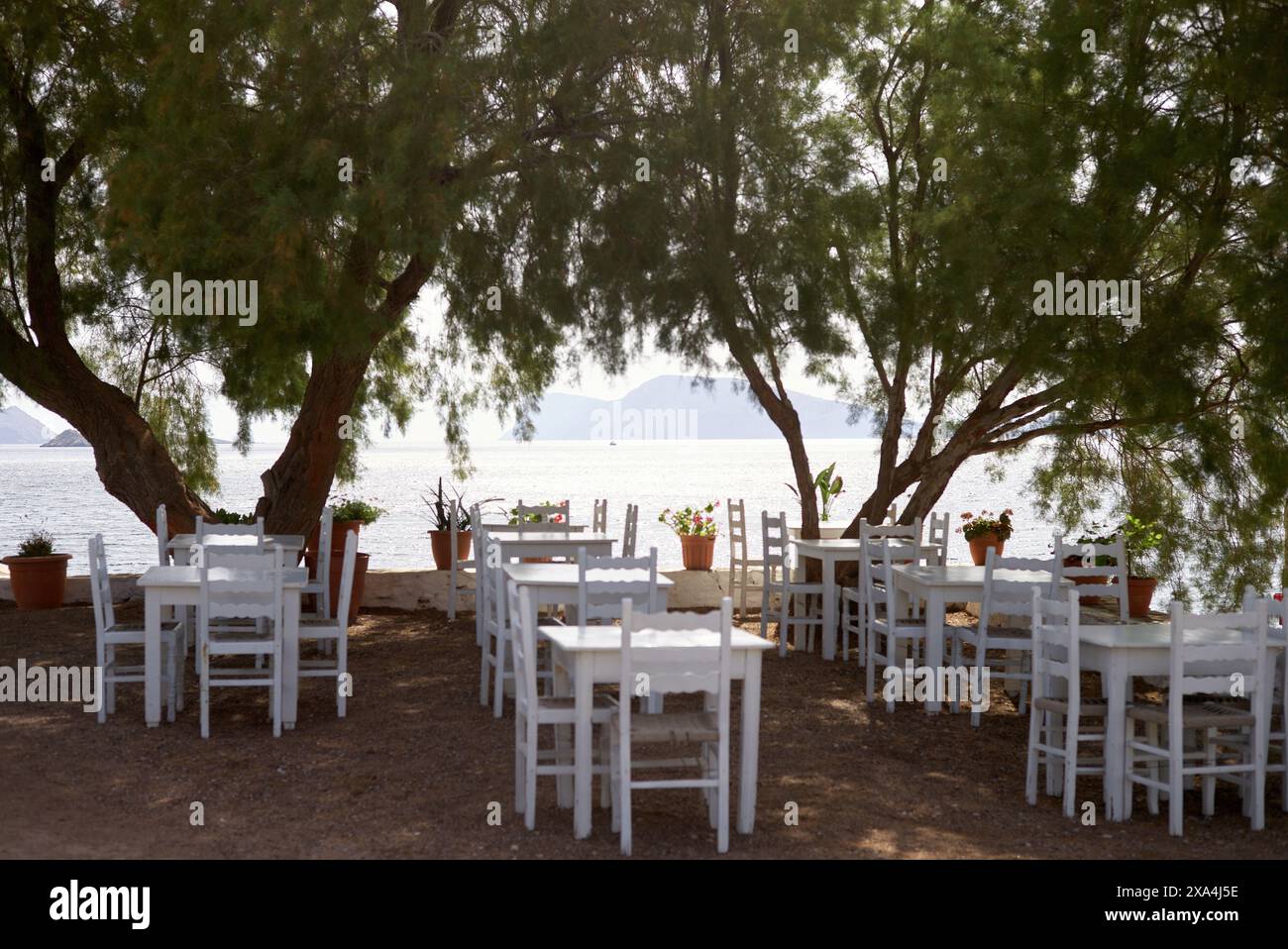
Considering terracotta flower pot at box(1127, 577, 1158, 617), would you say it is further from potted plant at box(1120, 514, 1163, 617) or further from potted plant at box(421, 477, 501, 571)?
potted plant at box(421, 477, 501, 571)

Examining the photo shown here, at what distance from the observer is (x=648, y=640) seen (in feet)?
15.6

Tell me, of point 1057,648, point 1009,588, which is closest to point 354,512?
point 1009,588

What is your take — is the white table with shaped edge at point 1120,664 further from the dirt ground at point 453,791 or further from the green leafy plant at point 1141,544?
the green leafy plant at point 1141,544

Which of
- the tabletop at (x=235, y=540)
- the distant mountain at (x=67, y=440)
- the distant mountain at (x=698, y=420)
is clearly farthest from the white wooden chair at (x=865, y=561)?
the distant mountain at (x=698, y=420)

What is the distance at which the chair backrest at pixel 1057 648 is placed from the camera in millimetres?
5152

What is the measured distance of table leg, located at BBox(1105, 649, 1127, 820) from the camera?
509cm

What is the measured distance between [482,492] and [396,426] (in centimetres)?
2903

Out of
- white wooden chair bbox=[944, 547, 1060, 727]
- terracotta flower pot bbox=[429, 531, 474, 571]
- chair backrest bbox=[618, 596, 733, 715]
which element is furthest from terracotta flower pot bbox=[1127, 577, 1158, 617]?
terracotta flower pot bbox=[429, 531, 474, 571]

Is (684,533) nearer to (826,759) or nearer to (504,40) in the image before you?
(504,40)

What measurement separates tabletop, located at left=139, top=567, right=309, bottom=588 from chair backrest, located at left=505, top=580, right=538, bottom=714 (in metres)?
1.90

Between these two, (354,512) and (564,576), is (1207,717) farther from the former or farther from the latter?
(354,512)

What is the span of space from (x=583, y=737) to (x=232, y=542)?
5.10 metres

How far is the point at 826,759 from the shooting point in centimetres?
602

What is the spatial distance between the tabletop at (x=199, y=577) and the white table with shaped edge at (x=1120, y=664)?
3830mm
